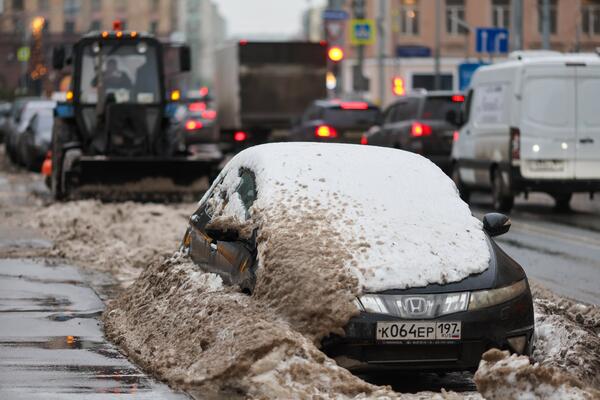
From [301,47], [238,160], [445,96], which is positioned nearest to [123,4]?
[301,47]

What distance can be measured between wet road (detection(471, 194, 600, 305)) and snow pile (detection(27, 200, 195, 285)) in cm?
365

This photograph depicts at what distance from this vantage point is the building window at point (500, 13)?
86.1 meters

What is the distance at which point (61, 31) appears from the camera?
14088 cm

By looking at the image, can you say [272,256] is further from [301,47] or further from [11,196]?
[301,47]

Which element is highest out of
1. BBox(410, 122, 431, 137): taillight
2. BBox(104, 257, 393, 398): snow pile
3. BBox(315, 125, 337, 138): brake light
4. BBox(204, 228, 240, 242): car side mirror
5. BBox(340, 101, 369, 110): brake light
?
BBox(204, 228, 240, 242): car side mirror

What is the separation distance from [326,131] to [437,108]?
5827mm

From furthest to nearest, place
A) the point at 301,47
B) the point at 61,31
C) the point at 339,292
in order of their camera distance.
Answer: the point at 61,31 < the point at 301,47 < the point at 339,292

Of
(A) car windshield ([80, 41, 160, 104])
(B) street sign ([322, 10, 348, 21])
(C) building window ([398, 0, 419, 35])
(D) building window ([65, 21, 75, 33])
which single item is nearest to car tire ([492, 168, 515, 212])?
(A) car windshield ([80, 41, 160, 104])

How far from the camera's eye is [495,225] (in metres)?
9.97

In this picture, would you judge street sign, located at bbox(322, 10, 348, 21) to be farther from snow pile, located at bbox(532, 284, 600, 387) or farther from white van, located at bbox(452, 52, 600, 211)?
snow pile, located at bbox(532, 284, 600, 387)

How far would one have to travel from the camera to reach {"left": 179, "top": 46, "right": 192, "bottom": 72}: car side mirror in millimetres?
24578

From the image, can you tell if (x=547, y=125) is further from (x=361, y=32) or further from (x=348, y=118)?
(x=361, y=32)

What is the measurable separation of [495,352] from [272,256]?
1720 millimetres

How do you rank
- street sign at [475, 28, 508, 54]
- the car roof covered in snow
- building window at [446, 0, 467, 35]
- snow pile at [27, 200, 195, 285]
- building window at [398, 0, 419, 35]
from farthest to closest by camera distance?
building window at [398, 0, 419, 35] < building window at [446, 0, 467, 35] < street sign at [475, 28, 508, 54] < snow pile at [27, 200, 195, 285] < the car roof covered in snow
